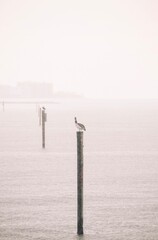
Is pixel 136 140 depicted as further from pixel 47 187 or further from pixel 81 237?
pixel 81 237

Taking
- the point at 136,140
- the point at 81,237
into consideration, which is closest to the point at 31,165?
the point at 81,237

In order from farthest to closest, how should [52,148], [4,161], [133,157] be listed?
[52,148] → [133,157] → [4,161]

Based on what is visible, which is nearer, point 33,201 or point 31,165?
point 33,201

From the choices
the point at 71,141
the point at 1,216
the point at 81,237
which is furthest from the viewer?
the point at 71,141

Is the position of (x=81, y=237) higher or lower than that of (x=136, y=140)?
lower

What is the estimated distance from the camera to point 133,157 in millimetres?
18000

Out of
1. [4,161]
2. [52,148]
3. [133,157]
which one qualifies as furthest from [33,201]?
[52,148]

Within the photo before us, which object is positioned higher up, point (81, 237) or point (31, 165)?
point (31, 165)

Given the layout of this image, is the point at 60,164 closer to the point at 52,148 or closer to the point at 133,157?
the point at 133,157

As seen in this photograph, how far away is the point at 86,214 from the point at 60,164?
725 cm

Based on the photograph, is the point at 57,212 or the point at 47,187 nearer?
the point at 57,212

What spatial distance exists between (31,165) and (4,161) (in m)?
1.48

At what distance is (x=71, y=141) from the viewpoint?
24.8m

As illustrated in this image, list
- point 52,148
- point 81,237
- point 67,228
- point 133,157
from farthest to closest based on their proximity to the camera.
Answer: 1. point 52,148
2. point 133,157
3. point 67,228
4. point 81,237
